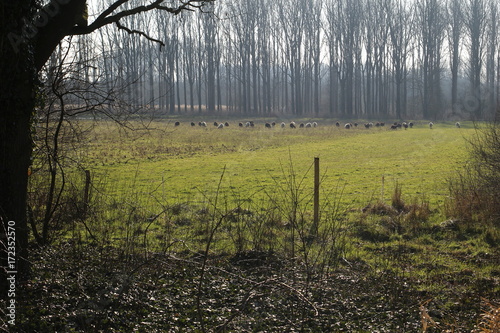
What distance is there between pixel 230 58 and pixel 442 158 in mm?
65663

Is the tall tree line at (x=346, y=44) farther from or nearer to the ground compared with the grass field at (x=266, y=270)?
farther from the ground

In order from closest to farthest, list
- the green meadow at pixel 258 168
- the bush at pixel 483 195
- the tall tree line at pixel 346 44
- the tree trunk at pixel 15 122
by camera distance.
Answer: the tree trunk at pixel 15 122
the bush at pixel 483 195
the green meadow at pixel 258 168
the tall tree line at pixel 346 44

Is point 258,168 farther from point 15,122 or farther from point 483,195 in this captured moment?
point 15,122

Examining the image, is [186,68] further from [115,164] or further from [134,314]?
[134,314]

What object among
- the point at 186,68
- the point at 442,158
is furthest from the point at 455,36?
the point at 442,158

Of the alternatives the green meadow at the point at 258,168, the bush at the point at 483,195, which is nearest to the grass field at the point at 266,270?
the bush at the point at 483,195

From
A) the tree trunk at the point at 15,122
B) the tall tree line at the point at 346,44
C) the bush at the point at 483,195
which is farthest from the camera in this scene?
the tall tree line at the point at 346,44

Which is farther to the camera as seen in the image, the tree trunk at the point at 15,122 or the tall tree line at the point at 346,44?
the tall tree line at the point at 346,44

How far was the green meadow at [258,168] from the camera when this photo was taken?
15.1 metres

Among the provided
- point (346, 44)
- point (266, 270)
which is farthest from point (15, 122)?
point (346, 44)

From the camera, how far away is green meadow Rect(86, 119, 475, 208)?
1509cm

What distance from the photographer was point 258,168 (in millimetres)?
22141

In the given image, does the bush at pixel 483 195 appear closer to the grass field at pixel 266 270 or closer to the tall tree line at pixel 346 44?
the grass field at pixel 266 270

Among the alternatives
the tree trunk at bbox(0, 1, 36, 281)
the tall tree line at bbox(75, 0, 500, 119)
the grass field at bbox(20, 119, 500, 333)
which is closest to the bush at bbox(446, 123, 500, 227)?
the grass field at bbox(20, 119, 500, 333)
